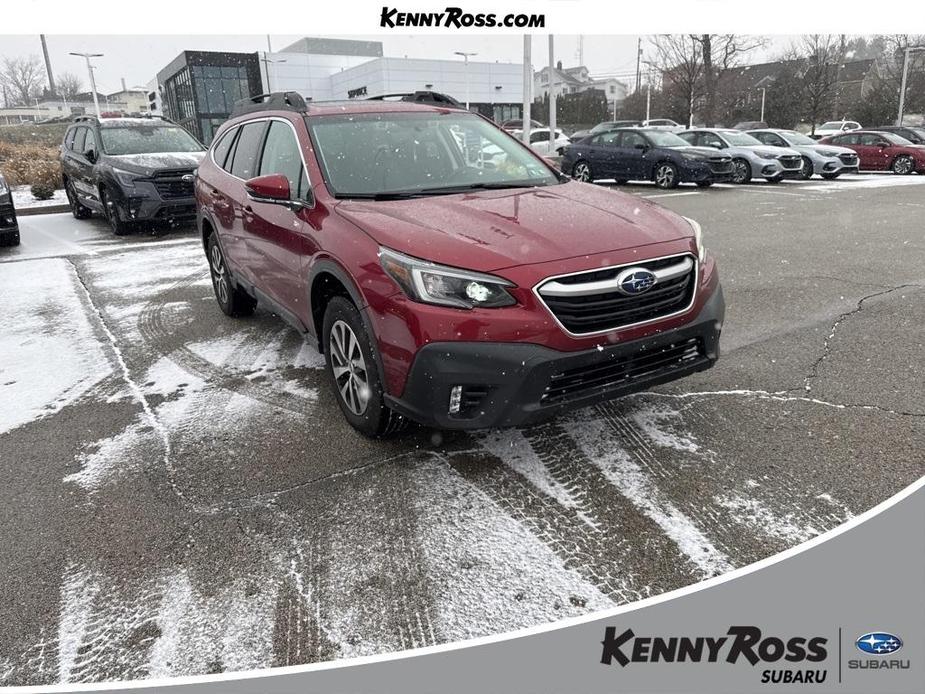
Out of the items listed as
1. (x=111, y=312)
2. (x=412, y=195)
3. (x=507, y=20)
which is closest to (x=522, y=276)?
(x=412, y=195)

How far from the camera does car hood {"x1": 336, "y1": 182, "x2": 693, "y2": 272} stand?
2.94 m

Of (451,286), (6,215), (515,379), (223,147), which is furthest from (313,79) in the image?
(515,379)

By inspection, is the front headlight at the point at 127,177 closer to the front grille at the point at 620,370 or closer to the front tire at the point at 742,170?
the front grille at the point at 620,370

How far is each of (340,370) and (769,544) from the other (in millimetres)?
2204

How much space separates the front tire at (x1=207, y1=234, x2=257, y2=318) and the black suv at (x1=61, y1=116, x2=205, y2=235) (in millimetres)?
4293

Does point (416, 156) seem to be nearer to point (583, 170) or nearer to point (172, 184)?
point (172, 184)

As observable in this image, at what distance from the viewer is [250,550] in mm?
2705

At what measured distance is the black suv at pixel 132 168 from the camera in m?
10.3

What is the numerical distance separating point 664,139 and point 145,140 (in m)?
11.7

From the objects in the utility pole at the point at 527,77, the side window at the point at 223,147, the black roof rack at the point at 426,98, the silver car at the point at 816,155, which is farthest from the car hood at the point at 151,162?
the silver car at the point at 816,155

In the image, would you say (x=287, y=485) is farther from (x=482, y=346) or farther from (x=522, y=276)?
(x=522, y=276)

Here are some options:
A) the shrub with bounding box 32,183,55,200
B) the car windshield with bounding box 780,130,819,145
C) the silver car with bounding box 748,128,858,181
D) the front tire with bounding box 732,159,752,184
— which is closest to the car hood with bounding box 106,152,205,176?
the shrub with bounding box 32,183,55,200

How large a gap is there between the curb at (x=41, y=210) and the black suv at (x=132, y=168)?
200cm

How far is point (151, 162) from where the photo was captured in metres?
10.4
